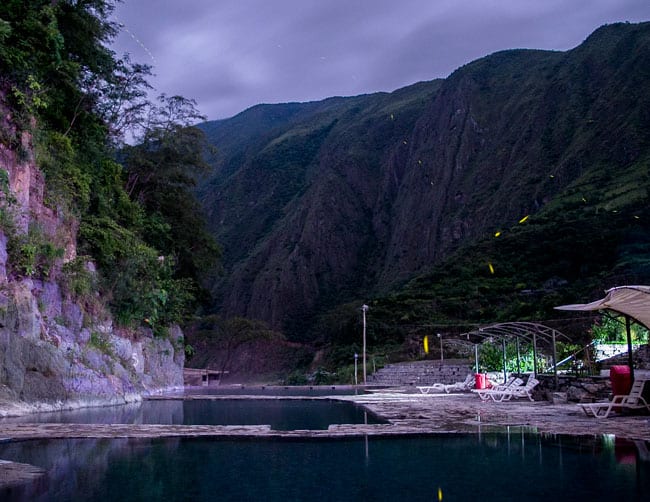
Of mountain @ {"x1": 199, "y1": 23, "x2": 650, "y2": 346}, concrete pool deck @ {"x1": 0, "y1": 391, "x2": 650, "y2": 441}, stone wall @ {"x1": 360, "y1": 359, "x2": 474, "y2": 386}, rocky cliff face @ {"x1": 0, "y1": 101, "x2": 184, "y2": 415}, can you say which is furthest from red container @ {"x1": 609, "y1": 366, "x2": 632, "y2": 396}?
mountain @ {"x1": 199, "y1": 23, "x2": 650, "y2": 346}

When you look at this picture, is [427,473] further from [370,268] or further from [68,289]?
[370,268]

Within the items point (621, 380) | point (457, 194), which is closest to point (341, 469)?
point (621, 380)

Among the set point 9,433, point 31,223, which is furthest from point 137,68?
point 9,433

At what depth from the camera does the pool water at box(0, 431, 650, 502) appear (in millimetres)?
4211

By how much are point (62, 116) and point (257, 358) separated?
94.3ft

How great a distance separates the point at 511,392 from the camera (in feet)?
43.4

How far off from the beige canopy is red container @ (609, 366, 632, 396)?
3.46 ft

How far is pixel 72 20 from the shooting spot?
18703mm

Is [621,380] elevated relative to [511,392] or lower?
elevated

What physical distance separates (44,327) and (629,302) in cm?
1104

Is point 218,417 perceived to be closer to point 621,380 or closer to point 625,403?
point 625,403

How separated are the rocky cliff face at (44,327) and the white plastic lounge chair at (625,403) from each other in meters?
9.27

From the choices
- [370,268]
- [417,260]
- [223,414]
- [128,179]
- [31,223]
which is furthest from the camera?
[370,268]

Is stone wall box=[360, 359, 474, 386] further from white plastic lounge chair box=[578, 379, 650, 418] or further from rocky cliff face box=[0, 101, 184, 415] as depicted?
white plastic lounge chair box=[578, 379, 650, 418]
